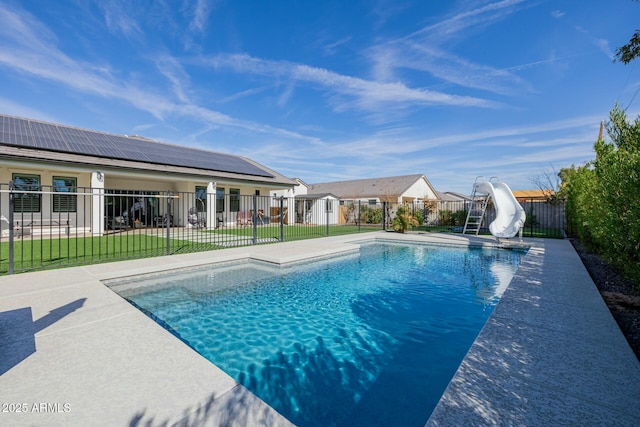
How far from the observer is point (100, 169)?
12906 millimetres

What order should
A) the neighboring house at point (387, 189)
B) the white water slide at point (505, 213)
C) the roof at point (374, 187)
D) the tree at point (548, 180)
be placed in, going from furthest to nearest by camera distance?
the roof at point (374, 187)
the neighboring house at point (387, 189)
the tree at point (548, 180)
the white water slide at point (505, 213)

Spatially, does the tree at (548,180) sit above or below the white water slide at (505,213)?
above

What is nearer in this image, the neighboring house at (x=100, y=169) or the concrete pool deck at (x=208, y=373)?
the concrete pool deck at (x=208, y=373)

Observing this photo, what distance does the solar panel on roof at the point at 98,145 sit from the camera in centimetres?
1253

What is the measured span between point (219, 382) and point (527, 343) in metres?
3.11

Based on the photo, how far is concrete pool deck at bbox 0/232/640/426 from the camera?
1.98 m

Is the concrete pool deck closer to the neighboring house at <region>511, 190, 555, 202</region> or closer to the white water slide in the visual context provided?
the white water slide

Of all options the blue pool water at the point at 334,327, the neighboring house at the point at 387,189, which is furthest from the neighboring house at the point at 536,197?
the blue pool water at the point at 334,327

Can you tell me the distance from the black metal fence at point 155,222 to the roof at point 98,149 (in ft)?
4.93

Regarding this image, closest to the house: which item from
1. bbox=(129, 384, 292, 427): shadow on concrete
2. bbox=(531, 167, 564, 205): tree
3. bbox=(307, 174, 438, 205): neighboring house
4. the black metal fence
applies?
the black metal fence

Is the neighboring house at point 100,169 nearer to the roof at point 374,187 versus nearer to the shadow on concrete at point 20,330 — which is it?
the shadow on concrete at point 20,330

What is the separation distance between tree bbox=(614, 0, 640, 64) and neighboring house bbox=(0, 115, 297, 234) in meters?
11.2

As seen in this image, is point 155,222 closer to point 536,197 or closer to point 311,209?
point 311,209

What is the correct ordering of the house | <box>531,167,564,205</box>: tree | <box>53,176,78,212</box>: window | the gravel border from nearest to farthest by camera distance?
the gravel border → <box>53,176,78,212</box>: window → the house → <box>531,167,564,205</box>: tree
